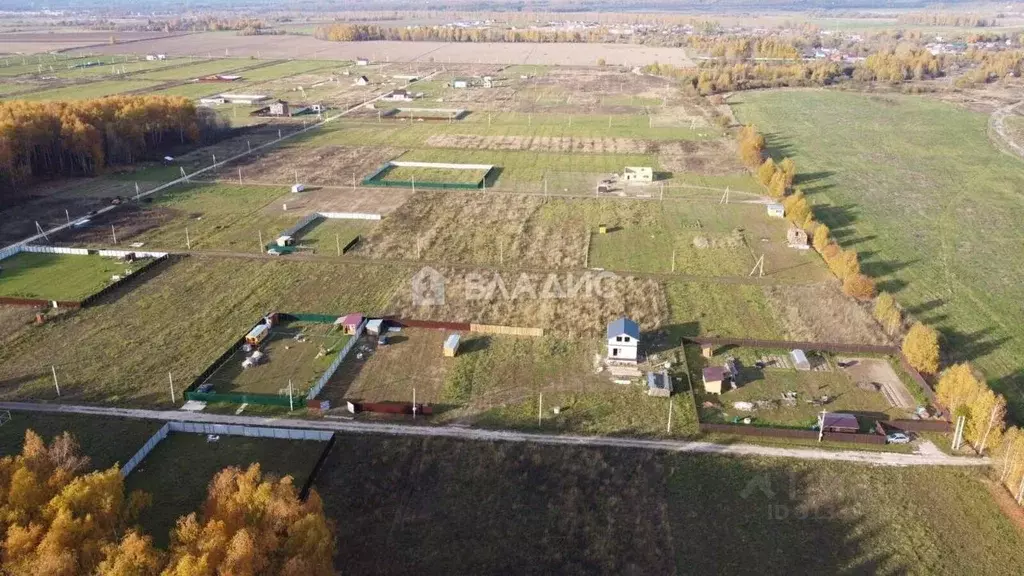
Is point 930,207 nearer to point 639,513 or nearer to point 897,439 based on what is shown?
point 897,439

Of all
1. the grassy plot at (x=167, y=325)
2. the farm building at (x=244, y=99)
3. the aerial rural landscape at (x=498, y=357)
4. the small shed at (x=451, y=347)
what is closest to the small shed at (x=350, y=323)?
the aerial rural landscape at (x=498, y=357)

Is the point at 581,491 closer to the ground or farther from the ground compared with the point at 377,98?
closer to the ground

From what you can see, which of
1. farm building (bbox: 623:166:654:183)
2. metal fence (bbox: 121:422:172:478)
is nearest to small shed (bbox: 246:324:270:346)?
metal fence (bbox: 121:422:172:478)

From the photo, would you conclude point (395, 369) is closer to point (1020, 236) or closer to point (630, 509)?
point (630, 509)

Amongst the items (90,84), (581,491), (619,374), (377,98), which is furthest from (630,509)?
(90,84)

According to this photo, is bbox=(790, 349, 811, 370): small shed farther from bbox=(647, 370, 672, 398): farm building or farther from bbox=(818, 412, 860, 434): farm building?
bbox=(647, 370, 672, 398): farm building

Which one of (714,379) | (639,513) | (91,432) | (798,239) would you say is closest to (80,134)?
(91,432)
